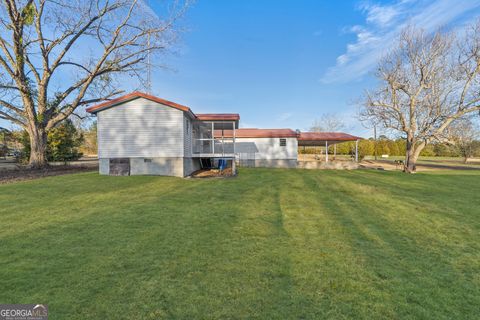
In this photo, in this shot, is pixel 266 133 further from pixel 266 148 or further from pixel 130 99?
pixel 130 99

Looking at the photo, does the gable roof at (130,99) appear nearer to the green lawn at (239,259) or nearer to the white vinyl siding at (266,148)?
the green lawn at (239,259)

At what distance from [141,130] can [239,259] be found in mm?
11787

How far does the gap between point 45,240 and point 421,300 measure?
5.87 metres

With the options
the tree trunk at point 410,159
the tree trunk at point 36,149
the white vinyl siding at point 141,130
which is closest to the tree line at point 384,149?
the tree trunk at point 410,159

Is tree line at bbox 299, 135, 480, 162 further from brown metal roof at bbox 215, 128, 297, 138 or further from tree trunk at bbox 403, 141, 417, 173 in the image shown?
tree trunk at bbox 403, 141, 417, 173

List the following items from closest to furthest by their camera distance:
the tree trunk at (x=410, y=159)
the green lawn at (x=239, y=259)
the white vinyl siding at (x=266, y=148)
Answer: the green lawn at (x=239, y=259), the tree trunk at (x=410, y=159), the white vinyl siding at (x=266, y=148)

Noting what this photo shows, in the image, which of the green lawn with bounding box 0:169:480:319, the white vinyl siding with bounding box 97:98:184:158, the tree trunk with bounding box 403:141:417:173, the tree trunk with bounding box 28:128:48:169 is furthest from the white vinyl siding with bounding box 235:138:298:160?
the green lawn with bounding box 0:169:480:319

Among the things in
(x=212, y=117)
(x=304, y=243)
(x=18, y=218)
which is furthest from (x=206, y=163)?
(x=304, y=243)

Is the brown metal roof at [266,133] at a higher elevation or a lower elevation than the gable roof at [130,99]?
lower

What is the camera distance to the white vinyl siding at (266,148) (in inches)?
Answer: 932

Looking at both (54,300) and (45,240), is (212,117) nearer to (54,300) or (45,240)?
(45,240)

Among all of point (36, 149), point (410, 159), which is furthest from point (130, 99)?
point (410, 159)

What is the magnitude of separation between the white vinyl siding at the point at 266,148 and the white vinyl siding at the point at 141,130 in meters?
11.5

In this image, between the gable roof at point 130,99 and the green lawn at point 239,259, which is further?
the gable roof at point 130,99
